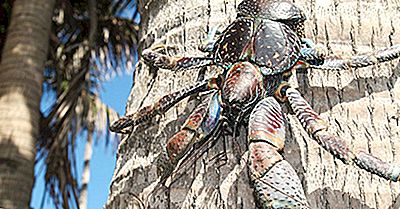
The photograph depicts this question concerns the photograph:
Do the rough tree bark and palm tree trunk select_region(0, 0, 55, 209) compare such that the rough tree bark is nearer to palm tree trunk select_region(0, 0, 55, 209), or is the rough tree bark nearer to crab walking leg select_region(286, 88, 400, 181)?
crab walking leg select_region(286, 88, 400, 181)

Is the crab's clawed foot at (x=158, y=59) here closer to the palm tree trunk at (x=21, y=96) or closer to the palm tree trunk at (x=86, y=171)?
the palm tree trunk at (x=21, y=96)

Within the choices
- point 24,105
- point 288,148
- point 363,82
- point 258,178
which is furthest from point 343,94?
point 24,105

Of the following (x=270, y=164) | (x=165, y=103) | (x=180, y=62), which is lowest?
(x=270, y=164)

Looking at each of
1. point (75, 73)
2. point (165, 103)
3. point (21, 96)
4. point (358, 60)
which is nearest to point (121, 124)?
point (165, 103)

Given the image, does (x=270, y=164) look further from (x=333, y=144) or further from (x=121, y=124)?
(x=121, y=124)

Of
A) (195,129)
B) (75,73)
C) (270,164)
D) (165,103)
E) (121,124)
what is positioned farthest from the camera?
(75,73)

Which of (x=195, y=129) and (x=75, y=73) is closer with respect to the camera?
(x=195, y=129)

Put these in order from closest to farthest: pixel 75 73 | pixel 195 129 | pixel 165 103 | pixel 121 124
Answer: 1. pixel 195 129
2. pixel 165 103
3. pixel 121 124
4. pixel 75 73
